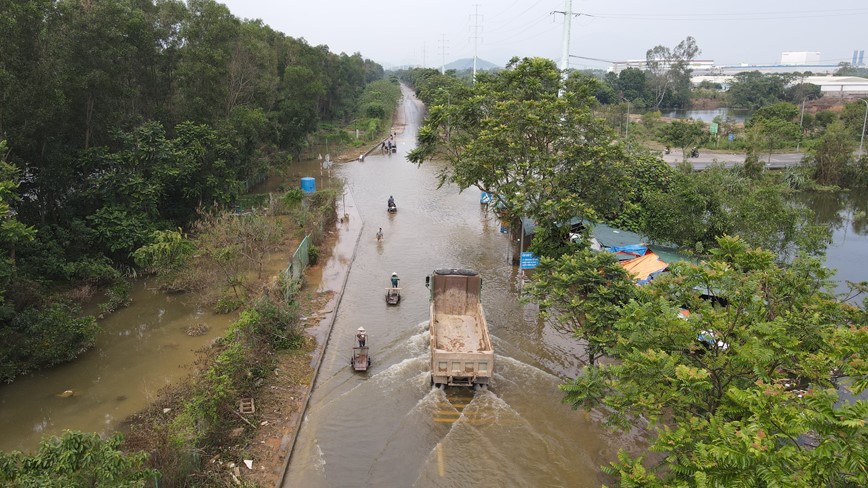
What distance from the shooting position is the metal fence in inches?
758

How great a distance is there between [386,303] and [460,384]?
723 centimetres

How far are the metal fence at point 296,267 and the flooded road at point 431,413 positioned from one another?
2.12 m

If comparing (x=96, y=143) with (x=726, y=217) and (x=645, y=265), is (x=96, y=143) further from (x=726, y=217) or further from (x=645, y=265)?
(x=726, y=217)

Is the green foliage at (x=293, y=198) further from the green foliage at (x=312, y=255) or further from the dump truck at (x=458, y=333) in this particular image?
the dump truck at (x=458, y=333)

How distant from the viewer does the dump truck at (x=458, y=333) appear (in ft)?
48.2

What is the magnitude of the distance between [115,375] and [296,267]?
7973 mm

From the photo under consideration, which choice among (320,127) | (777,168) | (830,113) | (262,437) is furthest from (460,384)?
(830,113)

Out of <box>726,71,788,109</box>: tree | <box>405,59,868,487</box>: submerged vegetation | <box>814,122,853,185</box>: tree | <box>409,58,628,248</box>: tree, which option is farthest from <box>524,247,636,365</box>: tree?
<box>726,71,788,109</box>: tree

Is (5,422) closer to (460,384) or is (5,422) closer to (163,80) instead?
(460,384)

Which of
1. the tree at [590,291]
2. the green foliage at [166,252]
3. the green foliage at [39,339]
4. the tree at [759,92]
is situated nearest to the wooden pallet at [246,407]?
the green foliage at [39,339]

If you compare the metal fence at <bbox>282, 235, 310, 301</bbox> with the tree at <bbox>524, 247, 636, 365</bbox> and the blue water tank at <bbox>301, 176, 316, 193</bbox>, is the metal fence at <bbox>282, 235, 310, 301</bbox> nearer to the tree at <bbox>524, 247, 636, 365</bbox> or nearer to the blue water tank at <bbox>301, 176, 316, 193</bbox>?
the tree at <bbox>524, 247, 636, 365</bbox>

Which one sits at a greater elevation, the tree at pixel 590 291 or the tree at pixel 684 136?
the tree at pixel 684 136

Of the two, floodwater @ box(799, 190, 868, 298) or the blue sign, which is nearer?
the blue sign

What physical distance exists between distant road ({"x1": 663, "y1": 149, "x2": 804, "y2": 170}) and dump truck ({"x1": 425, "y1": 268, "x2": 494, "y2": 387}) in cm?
3572
